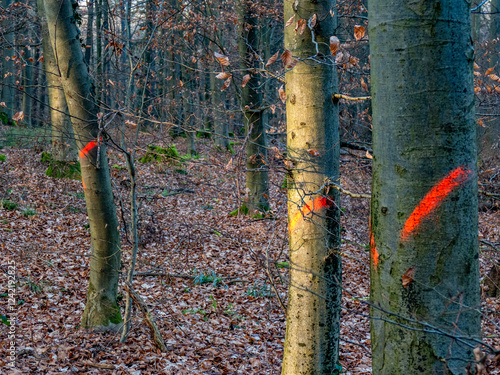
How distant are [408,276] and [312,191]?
1.37m

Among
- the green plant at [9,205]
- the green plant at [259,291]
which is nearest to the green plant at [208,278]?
the green plant at [259,291]

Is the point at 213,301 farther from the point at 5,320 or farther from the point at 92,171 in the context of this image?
the point at 92,171

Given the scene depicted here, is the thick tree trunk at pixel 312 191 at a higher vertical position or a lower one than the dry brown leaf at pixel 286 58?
lower

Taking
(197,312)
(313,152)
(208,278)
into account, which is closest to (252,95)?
(208,278)

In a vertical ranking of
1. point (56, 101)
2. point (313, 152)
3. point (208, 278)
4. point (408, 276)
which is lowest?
point (208, 278)

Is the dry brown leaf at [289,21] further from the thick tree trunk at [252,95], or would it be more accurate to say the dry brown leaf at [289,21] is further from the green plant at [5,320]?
the thick tree trunk at [252,95]

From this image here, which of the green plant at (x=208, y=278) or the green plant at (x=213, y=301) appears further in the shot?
the green plant at (x=208, y=278)

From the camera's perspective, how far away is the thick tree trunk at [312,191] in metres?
2.79

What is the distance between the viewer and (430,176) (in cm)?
145

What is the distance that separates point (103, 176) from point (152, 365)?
215 cm

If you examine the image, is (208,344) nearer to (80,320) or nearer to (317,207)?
(80,320)

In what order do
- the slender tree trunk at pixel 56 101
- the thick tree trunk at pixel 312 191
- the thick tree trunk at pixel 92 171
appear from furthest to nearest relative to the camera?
the slender tree trunk at pixel 56 101 → the thick tree trunk at pixel 92 171 → the thick tree trunk at pixel 312 191

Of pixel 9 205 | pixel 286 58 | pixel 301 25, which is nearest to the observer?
pixel 286 58

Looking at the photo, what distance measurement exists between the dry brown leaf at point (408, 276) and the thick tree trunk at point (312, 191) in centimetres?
125
